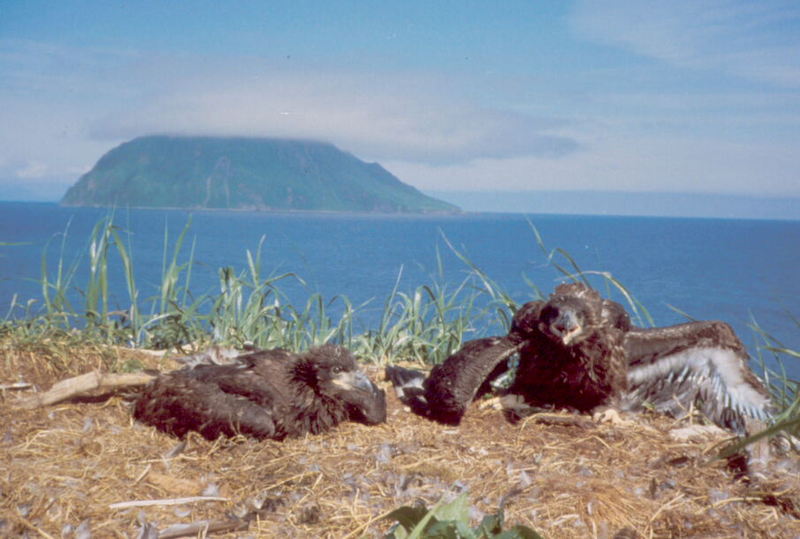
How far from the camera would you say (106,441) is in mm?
3242

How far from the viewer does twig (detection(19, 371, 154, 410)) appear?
3.65m

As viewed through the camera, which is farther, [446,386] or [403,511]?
[446,386]

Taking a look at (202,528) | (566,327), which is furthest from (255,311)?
(202,528)

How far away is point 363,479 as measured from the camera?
114 inches

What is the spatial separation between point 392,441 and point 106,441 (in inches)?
58.2

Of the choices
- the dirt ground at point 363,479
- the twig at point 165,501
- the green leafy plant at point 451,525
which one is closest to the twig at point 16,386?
the dirt ground at point 363,479

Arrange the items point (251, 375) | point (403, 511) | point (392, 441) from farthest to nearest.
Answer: point (251, 375) < point (392, 441) < point (403, 511)

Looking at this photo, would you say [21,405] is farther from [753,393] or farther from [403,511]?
[753,393]

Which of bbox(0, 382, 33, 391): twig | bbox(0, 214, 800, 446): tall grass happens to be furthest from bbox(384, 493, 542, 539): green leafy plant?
bbox(0, 214, 800, 446): tall grass

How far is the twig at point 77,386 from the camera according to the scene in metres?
3.65

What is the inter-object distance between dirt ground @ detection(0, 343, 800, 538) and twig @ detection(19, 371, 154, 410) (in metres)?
0.06

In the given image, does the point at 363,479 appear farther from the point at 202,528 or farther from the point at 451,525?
the point at 451,525

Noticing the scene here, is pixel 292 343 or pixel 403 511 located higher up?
pixel 403 511

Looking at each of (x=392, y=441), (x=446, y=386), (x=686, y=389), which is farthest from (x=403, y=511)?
(x=686, y=389)
